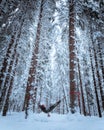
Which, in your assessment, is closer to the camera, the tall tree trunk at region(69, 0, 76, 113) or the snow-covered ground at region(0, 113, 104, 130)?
the snow-covered ground at region(0, 113, 104, 130)

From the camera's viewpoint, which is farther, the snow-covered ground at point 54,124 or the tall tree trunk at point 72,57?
the tall tree trunk at point 72,57

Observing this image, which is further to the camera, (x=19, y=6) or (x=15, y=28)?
(x=15, y=28)

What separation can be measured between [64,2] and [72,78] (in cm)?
713

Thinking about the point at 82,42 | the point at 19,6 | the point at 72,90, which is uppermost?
Answer: the point at 19,6

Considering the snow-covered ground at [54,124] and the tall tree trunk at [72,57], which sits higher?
the tall tree trunk at [72,57]

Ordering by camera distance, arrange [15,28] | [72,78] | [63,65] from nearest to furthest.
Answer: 1. [72,78]
2. [15,28]
3. [63,65]

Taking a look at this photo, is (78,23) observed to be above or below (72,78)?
above

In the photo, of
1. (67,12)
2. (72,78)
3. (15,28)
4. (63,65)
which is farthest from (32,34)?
(63,65)

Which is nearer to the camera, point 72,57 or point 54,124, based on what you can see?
point 54,124

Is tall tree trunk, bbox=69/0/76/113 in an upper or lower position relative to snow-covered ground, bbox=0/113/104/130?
upper

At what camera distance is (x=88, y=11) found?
1472 centimetres

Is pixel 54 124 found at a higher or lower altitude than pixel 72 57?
lower

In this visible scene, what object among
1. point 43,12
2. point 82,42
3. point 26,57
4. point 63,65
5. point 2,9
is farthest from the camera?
point 63,65

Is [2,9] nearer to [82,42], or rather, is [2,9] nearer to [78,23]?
[78,23]
